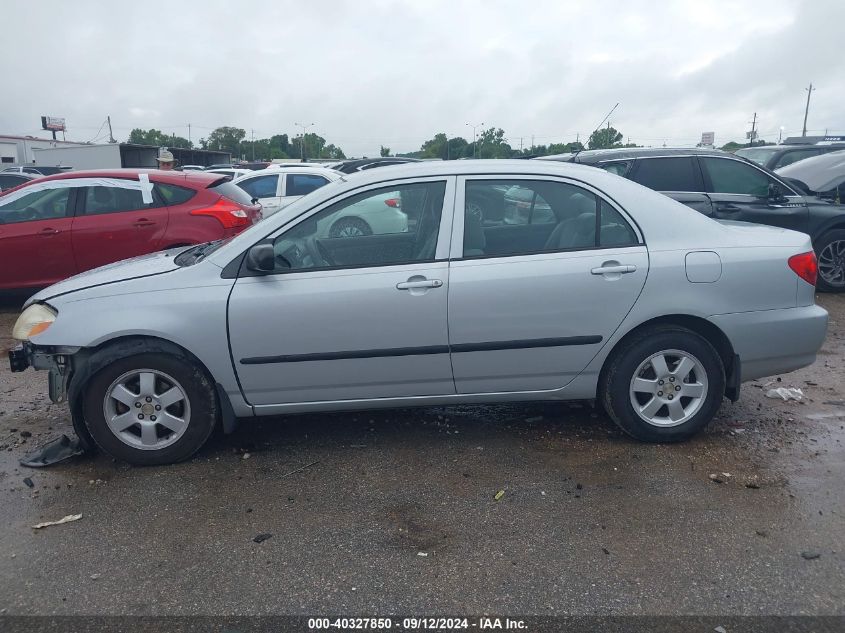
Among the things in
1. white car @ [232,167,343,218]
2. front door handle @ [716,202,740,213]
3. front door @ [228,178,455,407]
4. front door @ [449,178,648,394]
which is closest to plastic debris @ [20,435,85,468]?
front door @ [228,178,455,407]

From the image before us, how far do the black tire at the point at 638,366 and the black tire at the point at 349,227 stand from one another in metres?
1.65

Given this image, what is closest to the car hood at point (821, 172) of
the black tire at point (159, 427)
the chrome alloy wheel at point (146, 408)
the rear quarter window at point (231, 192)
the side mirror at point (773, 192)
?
the side mirror at point (773, 192)

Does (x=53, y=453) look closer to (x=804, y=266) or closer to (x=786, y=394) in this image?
(x=804, y=266)

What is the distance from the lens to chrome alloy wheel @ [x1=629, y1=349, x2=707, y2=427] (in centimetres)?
411

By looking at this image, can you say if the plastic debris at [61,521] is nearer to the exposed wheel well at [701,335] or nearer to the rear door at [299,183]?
the exposed wheel well at [701,335]

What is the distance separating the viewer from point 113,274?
423 cm

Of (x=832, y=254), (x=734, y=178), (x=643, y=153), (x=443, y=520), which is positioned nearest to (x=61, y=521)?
(x=443, y=520)

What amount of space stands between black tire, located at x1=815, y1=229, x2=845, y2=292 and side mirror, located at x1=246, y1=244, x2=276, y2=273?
23.2ft

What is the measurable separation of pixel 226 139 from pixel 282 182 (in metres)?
63.3

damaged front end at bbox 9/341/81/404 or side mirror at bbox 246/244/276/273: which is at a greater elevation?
side mirror at bbox 246/244/276/273

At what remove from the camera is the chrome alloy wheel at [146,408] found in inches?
154

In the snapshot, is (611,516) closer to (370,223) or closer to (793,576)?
(793,576)

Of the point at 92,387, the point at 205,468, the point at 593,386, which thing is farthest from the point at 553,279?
the point at 92,387

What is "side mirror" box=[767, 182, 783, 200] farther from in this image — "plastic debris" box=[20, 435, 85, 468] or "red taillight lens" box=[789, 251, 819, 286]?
"plastic debris" box=[20, 435, 85, 468]
